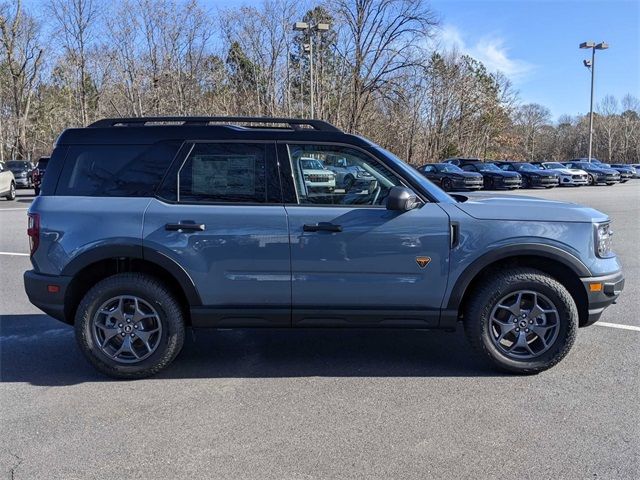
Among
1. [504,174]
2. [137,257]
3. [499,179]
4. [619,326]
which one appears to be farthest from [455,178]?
[137,257]

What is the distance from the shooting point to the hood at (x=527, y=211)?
4.11 metres

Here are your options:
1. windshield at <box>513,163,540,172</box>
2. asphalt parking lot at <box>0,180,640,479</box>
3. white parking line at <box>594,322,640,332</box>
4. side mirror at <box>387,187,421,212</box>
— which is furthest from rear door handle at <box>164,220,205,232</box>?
windshield at <box>513,163,540,172</box>

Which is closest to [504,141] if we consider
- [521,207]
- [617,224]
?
[617,224]

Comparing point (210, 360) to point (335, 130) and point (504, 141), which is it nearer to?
point (335, 130)

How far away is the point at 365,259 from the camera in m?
4.05

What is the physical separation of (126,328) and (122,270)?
1.55 feet

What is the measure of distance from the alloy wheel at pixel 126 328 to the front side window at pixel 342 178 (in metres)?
1.50

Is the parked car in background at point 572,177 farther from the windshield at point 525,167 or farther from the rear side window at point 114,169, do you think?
the rear side window at point 114,169

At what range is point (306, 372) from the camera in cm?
434

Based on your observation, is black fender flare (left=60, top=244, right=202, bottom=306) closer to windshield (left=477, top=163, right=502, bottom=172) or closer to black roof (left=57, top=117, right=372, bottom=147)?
black roof (left=57, top=117, right=372, bottom=147)

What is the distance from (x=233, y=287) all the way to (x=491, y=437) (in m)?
2.08

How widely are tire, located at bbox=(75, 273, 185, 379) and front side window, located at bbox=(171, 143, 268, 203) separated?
0.77 metres

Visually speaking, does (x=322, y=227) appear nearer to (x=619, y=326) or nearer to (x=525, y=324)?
(x=525, y=324)

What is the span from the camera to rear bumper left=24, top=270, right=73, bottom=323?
13.7 ft
